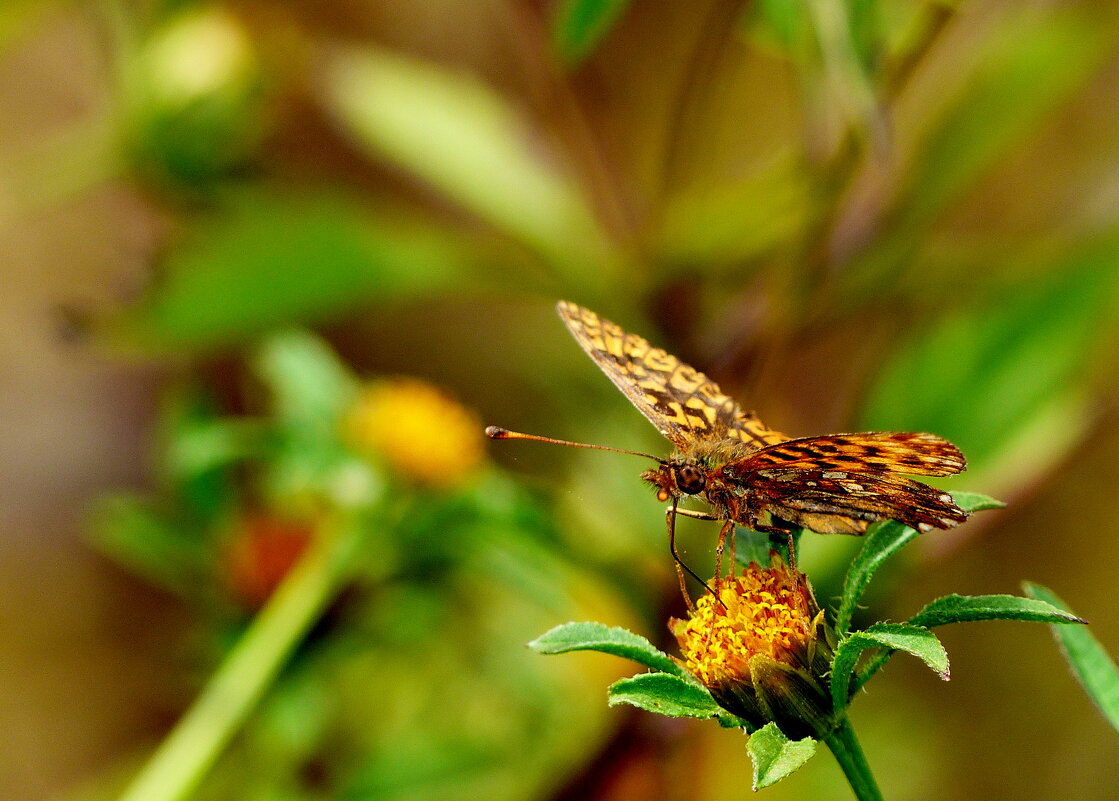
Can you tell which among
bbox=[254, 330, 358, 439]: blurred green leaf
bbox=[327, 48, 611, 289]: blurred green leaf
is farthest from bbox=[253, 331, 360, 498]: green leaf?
bbox=[327, 48, 611, 289]: blurred green leaf

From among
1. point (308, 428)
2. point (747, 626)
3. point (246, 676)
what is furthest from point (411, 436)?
point (747, 626)

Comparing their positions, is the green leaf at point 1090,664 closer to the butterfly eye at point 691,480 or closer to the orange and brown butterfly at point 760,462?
the orange and brown butterfly at point 760,462

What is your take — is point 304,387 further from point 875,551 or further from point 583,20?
point 875,551

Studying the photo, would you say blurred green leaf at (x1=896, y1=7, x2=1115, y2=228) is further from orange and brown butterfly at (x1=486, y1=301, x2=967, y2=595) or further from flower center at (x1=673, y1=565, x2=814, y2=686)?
flower center at (x1=673, y1=565, x2=814, y2=686)

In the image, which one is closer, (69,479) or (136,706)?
(136,706)

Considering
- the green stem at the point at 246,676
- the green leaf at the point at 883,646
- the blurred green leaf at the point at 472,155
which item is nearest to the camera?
the green leaf at the point at 883,646

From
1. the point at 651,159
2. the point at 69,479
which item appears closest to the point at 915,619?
the point at 651,159

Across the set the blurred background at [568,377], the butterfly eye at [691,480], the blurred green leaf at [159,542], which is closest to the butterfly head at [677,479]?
the butterfly eye at [691,480]

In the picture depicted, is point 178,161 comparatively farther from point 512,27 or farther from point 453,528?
point 453,528
